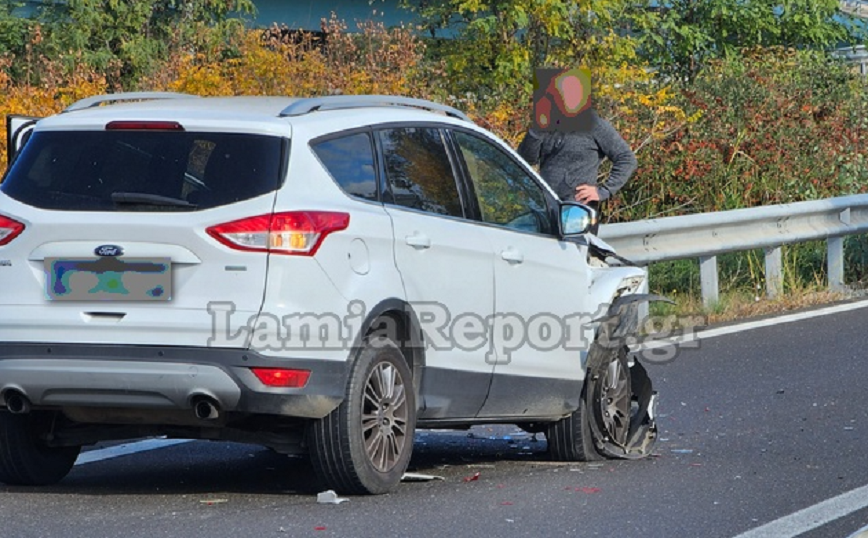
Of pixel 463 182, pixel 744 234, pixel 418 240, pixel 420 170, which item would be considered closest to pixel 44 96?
pixel 744 234

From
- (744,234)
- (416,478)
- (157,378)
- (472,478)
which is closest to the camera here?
(157,378)

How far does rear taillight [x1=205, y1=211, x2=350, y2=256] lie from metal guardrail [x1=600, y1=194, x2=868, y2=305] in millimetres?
6745

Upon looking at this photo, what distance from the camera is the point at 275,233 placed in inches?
265

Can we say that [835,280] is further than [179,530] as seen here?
Yes

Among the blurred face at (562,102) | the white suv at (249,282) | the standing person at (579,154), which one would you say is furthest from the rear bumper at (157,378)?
the blurred face at (562,102)

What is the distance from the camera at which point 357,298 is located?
6.91 m

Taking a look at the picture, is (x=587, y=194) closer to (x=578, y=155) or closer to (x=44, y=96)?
(x=578, y=155)

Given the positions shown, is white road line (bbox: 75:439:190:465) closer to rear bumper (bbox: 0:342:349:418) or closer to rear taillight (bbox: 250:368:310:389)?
rear bumper (bbox: 0:342:349:418)

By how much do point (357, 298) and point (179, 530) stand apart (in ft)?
3.68

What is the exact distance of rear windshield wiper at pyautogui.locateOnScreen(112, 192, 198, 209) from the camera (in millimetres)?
6828

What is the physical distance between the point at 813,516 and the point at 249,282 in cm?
231

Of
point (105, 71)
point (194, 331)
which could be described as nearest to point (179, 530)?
point (194, 331)

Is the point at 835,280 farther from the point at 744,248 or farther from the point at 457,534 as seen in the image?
the point at 457,534

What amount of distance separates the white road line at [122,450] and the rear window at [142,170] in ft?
6.00
